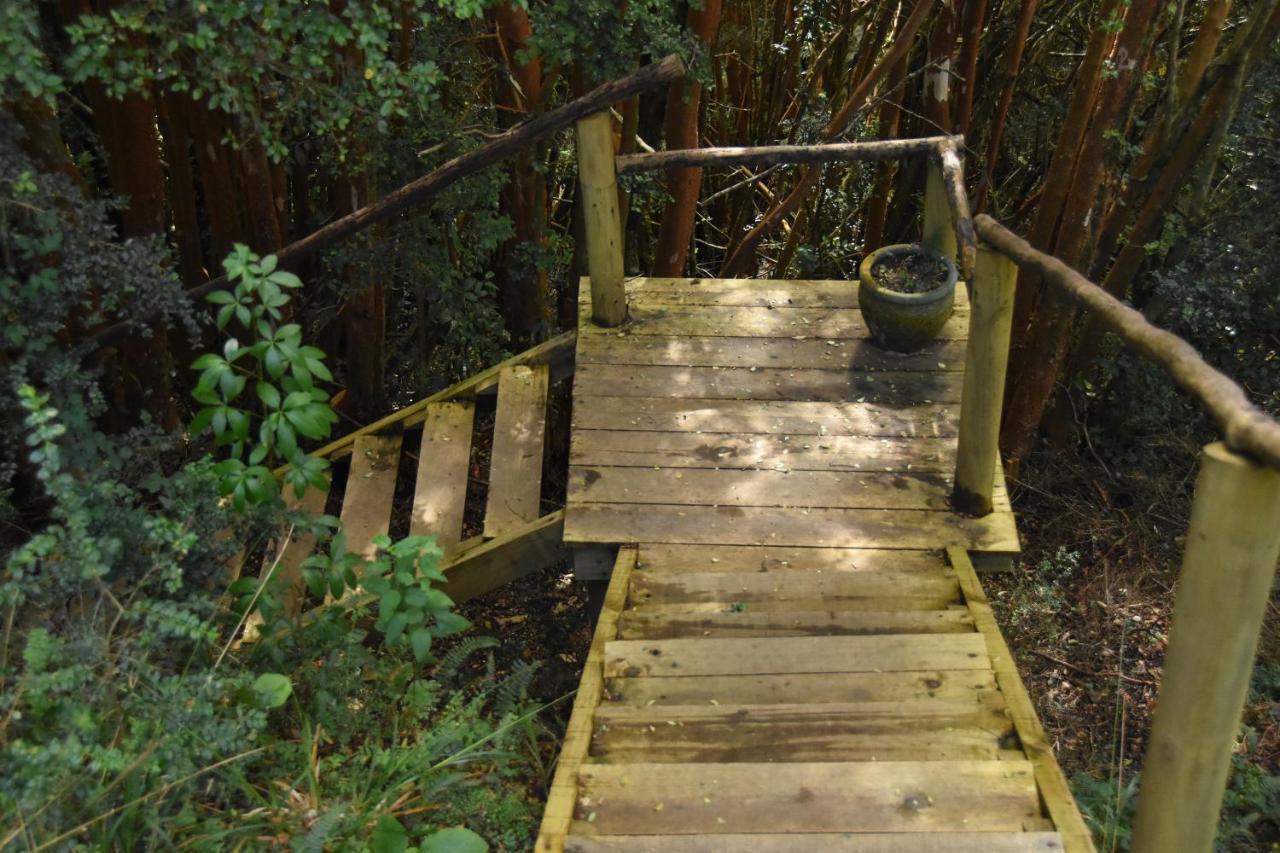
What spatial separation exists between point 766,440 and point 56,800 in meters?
2.50

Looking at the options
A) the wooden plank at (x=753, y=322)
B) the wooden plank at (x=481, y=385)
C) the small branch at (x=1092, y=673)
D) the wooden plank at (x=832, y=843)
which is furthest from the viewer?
the small branch at (x=1092, y=673)

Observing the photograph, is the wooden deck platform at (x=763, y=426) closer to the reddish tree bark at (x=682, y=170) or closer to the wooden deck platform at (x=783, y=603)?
the wooden deck platform at (x=783, y=603)

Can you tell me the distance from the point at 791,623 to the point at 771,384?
4.45ft

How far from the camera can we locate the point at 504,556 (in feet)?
12.7

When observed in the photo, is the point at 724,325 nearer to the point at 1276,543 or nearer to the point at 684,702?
the point at 684,702

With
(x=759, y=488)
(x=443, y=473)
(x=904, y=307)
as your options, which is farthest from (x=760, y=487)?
(x=443, y=473)

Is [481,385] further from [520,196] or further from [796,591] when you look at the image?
[796,591]

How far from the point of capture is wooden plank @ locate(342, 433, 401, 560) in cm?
414

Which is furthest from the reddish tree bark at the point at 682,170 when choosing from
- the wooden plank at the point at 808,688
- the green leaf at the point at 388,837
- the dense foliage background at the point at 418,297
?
the green leaf at the point at 388,837

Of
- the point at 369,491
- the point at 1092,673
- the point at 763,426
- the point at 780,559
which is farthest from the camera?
the point at 1092,673

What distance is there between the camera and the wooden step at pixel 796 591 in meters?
3.14

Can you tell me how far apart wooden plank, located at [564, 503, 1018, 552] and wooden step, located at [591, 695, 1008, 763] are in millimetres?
852

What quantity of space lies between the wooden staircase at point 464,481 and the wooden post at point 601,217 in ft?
0.87

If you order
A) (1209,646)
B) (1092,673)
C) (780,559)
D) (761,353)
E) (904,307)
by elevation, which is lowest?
(1092,673)
